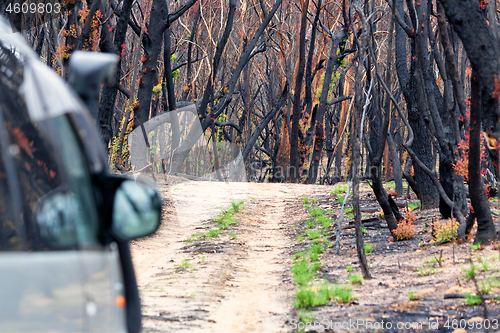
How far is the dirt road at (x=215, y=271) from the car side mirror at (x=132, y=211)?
2.65 m

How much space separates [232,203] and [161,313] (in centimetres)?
754

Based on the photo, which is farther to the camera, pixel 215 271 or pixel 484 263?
pixel 215 271

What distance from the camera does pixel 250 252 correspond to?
777 cm

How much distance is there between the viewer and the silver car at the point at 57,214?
111 centimetres

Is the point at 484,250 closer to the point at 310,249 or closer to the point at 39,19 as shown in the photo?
the point at 310,249

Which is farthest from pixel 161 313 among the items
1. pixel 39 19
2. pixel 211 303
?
pixel 39 19

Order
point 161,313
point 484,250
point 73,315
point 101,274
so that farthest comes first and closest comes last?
1. point 484,250
2. point 161,313
3. point 101,274
4. point 73,315

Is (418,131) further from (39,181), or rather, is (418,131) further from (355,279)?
(39,181)

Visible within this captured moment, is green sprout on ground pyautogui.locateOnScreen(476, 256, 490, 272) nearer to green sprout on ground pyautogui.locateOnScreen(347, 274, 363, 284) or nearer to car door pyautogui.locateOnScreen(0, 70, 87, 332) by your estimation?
green sprout on ground pyautogui.locateOnScreen(347, 274, 363, 284)

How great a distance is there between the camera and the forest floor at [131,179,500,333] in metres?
3.85

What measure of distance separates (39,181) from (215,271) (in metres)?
5.02

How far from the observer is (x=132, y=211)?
135 centimetres

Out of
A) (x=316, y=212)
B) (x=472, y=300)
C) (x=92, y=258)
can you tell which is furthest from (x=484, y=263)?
(x=316, y=212)

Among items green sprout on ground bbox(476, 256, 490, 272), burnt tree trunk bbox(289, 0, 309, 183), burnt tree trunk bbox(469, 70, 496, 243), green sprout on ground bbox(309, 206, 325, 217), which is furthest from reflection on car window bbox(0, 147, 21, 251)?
burnt tree trunk bbox(289, 0, 309, 183)
